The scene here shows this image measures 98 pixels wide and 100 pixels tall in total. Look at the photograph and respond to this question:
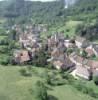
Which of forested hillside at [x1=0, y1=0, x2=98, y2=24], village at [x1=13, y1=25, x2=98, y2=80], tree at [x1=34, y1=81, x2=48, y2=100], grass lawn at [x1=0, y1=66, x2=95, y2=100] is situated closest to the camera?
tree at [x1=34, y1=81, x2=48, y2=100]

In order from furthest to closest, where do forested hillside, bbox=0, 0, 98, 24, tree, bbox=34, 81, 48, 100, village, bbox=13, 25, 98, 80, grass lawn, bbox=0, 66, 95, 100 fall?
forested hillside, bbox=0, 0, 98, 24 → village, bbox=13, 25, 98, 80 → grass lawn, bbox=0, 66, 95, 100 → tree, bbox=34, 81, 48, 100

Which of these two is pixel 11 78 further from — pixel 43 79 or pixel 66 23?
pixel 66 23

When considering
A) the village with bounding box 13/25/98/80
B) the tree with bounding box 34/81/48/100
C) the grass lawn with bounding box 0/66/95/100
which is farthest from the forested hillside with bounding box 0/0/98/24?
the tree with bounding box 34/81/48/100

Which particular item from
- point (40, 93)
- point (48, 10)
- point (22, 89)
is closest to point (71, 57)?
point (22, 89)

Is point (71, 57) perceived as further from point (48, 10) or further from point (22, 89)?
point (48, 10)

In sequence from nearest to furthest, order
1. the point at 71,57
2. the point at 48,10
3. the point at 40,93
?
the point at 40,93, the point at 71,57, the point at 48,10

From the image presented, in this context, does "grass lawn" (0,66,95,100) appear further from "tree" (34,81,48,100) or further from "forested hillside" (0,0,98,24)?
"forested hillside" (0,0,98,24)

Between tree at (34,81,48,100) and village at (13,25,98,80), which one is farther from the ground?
village at (13,25,98,80)

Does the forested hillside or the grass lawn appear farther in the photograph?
the forested hillside

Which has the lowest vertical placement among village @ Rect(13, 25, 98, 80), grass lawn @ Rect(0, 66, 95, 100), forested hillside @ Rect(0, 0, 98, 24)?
grass lawn @ Rect(0, 66, 95, 100)

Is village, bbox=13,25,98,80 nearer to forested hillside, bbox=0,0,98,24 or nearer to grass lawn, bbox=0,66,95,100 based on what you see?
grass lawn, bbox=0,66,95,100

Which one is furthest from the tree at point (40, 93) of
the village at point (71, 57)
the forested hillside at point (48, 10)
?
the forested hillside at point (48, 10)
